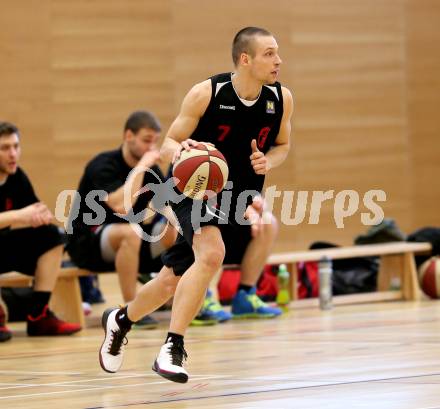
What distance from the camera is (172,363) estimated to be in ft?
13.4

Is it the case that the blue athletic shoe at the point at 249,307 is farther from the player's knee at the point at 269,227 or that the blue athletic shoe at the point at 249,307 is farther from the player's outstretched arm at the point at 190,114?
the player's outstretched arm at the point at 190,114

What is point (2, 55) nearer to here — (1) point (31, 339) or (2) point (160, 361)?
(1) point (31, 339)

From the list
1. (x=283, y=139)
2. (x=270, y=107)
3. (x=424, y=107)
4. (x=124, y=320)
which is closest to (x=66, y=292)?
(x=124, y=320)

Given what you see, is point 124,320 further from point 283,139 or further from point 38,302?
point 38,302

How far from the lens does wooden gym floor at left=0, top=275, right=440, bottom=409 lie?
365cm

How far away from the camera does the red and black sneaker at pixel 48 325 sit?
6828 mm

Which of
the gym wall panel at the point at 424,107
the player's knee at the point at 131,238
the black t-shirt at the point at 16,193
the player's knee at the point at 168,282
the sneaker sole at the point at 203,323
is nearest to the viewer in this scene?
the player's knee at the point at 168,282

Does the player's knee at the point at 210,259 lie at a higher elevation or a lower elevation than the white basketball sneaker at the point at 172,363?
higher

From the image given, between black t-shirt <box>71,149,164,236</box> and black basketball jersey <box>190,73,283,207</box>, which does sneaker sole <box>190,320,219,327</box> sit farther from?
black basketball jersey <box>190,73,283,207</box>

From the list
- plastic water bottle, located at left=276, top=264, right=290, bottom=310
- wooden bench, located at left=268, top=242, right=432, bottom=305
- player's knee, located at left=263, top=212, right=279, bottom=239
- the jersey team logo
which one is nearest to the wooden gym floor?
player's knee, located at left=263, top=212, right=279, bottom=239

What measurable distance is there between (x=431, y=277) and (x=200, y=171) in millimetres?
4735

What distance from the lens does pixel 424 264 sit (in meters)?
8.83

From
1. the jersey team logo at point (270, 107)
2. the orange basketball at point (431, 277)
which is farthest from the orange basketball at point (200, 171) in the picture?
the orange basketball at point (431, 277)

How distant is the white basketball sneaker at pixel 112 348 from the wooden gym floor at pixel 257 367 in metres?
0.05
